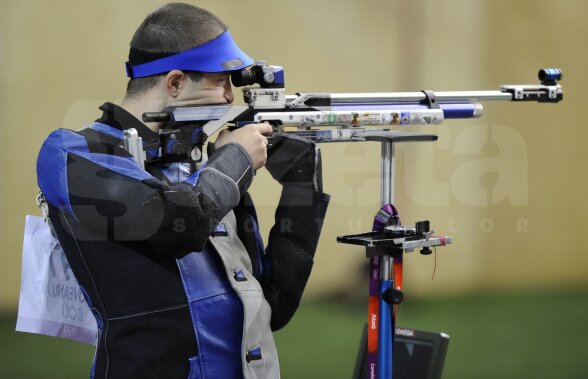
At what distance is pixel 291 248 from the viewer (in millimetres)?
1944

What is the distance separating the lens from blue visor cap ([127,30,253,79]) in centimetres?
178

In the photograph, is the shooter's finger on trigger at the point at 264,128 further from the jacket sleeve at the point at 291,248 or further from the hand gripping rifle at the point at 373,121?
the jacket sleeve at the point at 291,248

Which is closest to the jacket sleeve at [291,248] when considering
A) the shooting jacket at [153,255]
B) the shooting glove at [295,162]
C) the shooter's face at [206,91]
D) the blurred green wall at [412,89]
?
the shooting glove at [295,162]

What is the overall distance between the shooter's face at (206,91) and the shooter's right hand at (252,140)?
3.1 inches

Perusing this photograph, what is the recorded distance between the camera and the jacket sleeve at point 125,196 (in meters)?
1.59

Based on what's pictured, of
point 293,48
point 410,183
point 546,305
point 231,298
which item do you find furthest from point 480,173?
point 231,298

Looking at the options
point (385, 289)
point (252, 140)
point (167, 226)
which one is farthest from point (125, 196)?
point (385, 289)

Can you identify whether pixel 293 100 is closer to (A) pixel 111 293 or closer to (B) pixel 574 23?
(A) pixel 111 293

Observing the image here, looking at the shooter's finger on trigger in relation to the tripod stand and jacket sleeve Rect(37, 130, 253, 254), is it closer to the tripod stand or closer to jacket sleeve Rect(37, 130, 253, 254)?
jacket sleeve Rect(37, 130, 253, 254)

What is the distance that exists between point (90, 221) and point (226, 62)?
1.43 feet

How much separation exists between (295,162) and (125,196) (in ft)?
1.60

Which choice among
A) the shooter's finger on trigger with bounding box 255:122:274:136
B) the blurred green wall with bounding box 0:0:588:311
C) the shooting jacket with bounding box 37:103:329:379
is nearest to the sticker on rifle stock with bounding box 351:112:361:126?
the shooter's finger on trigger with bounding box 255:122:274:136

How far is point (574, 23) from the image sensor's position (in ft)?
13.6

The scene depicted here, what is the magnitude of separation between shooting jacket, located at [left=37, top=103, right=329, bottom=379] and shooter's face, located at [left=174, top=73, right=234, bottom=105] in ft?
0.37
